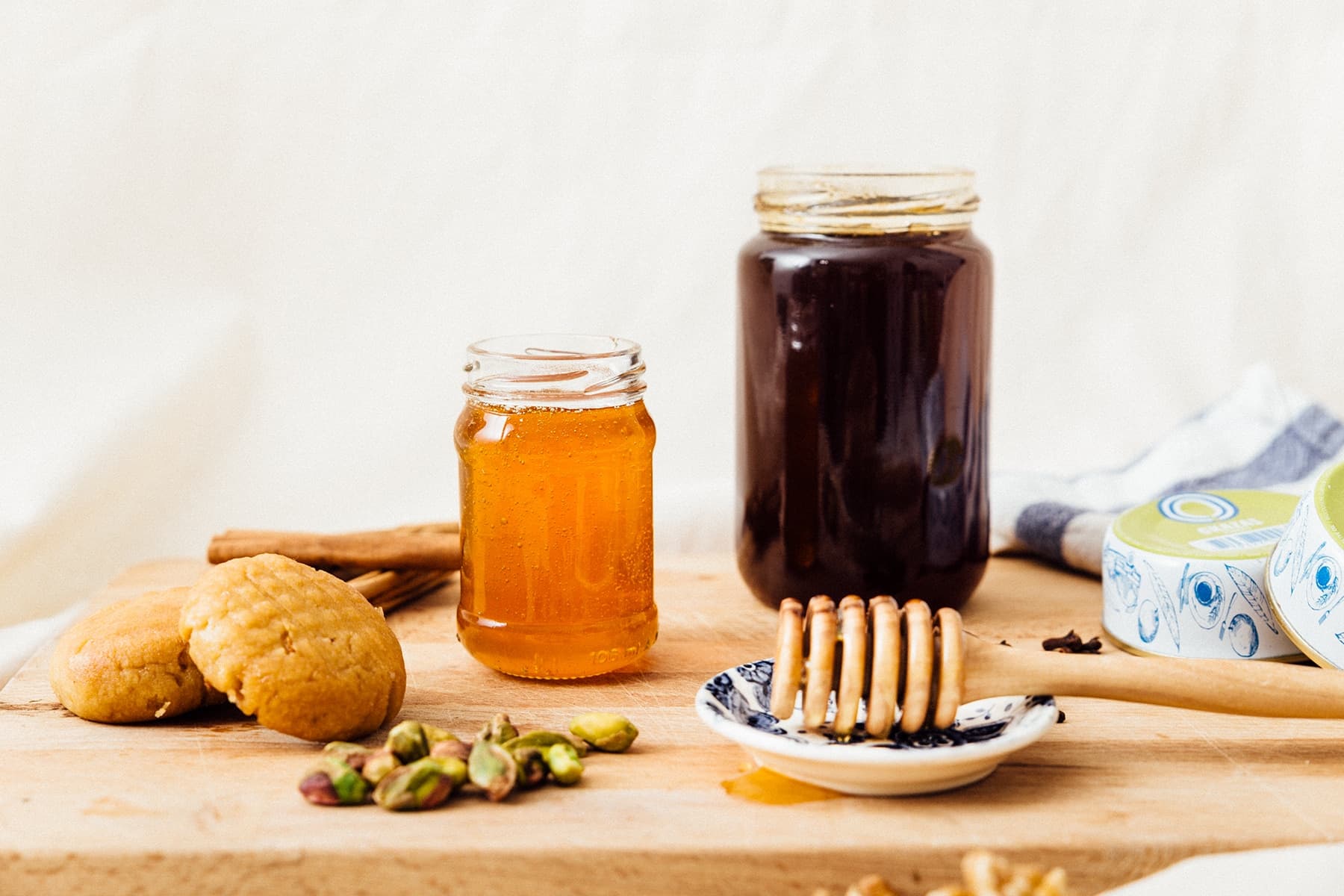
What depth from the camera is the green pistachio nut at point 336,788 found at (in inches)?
46.9

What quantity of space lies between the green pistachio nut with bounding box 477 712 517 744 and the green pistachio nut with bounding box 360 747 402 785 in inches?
3.4

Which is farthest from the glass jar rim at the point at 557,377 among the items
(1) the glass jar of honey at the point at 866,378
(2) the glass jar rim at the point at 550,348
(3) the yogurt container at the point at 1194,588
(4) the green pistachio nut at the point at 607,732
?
(3) the yogurt container at the point at 1194,588

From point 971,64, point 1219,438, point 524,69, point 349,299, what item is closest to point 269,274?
point 349,299

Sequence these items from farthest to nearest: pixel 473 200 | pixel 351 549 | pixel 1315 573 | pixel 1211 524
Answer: pixel 473 200 < pixel 351 549 < pixel 1211 524 < pixel 1315 573

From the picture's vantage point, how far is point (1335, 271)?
2.52 m

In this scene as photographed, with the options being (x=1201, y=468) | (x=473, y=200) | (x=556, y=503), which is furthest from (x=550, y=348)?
(x=1201, y=468)

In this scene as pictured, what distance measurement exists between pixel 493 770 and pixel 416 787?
0.06 m

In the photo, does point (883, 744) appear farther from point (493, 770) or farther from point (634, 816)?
point (493, 770)

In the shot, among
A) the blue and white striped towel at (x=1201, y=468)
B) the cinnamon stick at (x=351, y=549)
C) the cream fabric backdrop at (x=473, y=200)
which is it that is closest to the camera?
the cinnamon stick at (x=351, y=549)

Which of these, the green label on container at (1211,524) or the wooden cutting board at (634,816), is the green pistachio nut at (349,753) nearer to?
the wooden cutting board at (634,816)

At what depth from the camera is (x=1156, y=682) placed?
1271 mm

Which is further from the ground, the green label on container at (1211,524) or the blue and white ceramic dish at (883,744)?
the green label on container at (1211,524)

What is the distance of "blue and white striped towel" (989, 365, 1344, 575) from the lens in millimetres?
2000

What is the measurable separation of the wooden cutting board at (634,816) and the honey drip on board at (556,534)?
7cm
